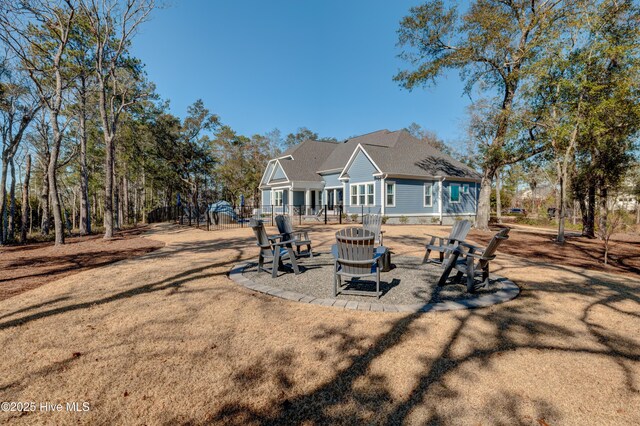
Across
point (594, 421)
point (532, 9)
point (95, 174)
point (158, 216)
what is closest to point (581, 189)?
point (532, 9)

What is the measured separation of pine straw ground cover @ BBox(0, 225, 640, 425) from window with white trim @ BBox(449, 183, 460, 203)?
19146 millimetres

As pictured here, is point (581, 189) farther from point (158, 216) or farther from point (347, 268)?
point (158, 216)

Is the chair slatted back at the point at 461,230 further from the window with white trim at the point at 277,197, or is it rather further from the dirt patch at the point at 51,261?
the window with white trim at the point at 277,197

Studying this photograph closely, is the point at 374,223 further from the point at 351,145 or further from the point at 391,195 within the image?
the point at 351,145

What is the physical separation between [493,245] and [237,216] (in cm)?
2141

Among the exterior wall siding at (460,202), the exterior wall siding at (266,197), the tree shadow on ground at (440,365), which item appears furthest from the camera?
the exterior wall siding at (266,197)

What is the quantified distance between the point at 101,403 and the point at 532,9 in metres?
21.1

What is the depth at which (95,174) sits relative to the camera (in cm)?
3469

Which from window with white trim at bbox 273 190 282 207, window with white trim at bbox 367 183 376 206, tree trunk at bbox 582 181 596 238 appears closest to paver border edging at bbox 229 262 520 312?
tree trunk at bbox 582 181 596 238

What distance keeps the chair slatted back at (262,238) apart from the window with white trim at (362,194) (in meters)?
16.1

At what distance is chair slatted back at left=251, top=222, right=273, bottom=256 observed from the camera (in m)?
6.07

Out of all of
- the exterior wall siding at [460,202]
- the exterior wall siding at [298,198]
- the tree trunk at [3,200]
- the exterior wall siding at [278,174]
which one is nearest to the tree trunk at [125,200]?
the exterior wall siding at [278,174]

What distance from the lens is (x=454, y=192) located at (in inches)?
919

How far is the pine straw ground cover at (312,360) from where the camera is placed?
2.30 meters
